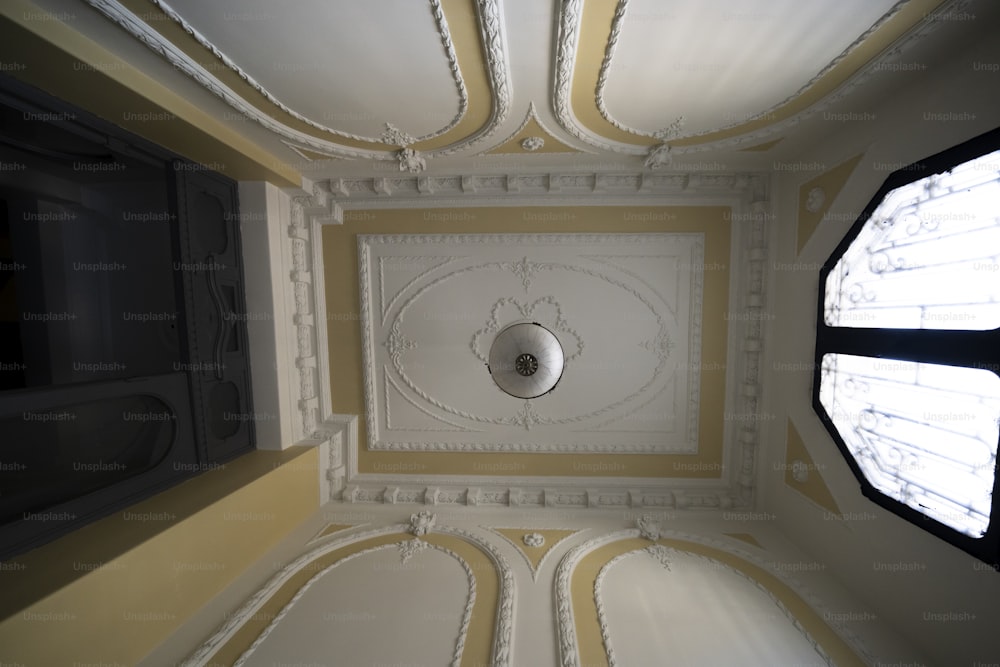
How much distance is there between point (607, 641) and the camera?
2.70 meters

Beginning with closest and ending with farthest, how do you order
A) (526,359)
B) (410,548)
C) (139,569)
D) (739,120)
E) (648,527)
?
1. (526,359)
2. (139,569)
3. (739,120)
4. (410,548)
5. (648,527)

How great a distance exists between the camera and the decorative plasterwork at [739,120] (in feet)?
6.74

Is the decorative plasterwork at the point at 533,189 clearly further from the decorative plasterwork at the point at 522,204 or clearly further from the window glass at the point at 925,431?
the window glass at the point at 925,431

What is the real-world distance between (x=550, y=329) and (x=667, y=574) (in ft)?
8.70

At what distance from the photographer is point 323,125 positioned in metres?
3.09

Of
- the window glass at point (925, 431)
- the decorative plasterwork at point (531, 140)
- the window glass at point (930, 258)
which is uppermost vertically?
the decorative plasterwork at point (531, 140)

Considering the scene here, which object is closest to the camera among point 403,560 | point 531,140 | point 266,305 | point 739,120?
point 739,120

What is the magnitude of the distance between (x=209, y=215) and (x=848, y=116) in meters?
5.77

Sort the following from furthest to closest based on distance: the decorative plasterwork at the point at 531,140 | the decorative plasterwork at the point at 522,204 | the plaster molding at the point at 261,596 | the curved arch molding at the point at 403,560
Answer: the decorative plasterwork at the point at 522,204
the decorative plasterwork at the point at 531,140
the curved arch molding at the point at 403,560
the plaster molding at the point at 261,596

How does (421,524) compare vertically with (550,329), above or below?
below

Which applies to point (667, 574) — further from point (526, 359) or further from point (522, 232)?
point (522, 232)

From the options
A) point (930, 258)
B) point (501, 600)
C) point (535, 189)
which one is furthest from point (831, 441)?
point (535, 189)

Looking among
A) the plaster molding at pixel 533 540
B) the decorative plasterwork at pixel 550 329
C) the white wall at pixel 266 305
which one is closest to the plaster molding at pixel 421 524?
the decorative plasterwork at pixel 550 329

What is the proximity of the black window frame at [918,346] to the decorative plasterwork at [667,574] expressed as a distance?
3.21 ft
